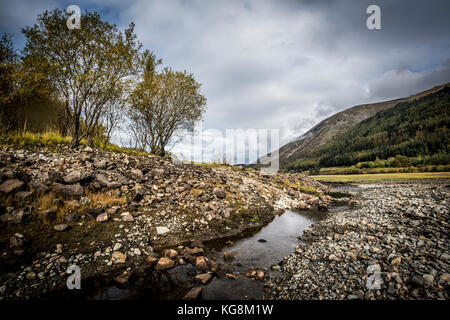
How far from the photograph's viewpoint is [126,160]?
1081cm

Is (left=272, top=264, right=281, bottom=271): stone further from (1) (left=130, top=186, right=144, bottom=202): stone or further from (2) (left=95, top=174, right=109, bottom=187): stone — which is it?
(2) (left=95, top=174, right=109, bottom=187): stone

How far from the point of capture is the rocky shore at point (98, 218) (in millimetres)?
4762

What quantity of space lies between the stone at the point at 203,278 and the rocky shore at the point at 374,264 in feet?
5.47

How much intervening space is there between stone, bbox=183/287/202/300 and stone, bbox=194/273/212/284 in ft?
1.52

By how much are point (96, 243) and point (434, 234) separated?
12197 mm

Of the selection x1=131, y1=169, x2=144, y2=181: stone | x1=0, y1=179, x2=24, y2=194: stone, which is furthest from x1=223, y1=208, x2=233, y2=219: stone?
x1=0, y1=179, x2=24, y2=194: stone

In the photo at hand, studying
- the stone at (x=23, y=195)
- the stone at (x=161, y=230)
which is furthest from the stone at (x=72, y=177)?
the stone at (x=161, y=230)

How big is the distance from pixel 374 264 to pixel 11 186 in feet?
40.2

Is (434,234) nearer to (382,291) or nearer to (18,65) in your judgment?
(382,291)

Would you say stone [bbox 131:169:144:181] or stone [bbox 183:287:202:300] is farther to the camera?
stone [bbox 131:169:144:181]

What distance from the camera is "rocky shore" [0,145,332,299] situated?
15.6ft

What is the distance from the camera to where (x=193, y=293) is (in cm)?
421

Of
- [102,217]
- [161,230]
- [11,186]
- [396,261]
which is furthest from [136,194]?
[396,261]

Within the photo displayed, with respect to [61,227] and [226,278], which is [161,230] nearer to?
[61,227]
